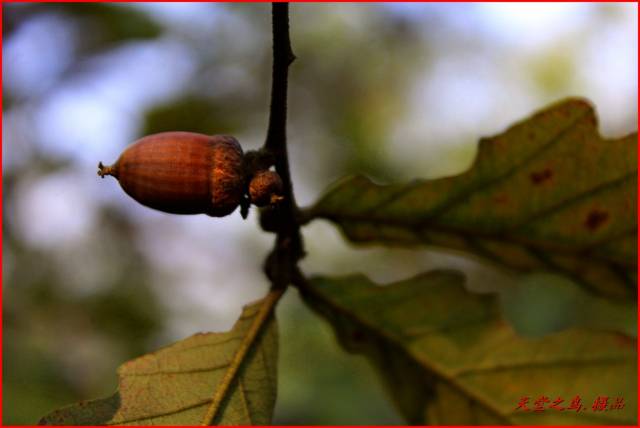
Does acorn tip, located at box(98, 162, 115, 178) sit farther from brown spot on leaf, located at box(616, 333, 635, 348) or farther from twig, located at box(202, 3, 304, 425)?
brown spot on leaf, located at box(616, 333, 635, 348)

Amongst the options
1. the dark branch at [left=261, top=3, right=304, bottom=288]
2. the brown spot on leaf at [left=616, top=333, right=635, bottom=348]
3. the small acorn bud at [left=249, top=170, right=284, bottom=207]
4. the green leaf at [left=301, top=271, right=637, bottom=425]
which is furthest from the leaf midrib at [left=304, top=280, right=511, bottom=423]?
the small acorn bud at [left=249, top=170, right=284, bottom=207]

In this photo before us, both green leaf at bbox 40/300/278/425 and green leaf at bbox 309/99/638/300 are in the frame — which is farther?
green leaf at bbox 309/99/638/300

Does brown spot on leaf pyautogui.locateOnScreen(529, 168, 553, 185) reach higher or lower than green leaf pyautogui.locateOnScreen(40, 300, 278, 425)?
higher

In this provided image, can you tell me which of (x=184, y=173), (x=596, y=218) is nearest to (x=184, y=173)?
(x=184, y=173)

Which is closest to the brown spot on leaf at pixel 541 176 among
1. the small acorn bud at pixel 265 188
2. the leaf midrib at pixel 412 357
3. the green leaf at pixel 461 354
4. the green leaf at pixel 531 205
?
the green leaf at pixel 531 205

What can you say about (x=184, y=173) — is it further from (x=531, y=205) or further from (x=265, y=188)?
(x=531, y=205)

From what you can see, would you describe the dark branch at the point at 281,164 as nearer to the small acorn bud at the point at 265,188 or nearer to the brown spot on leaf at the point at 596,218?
the small acorn bud at the point at 265,188

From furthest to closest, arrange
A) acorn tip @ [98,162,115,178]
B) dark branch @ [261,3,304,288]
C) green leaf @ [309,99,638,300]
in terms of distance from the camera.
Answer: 1. green leaf @ [309,99,638,300]
2. acorn tip @ [98,162,115,178]
3. dark branch @ [261,3,304,288]
